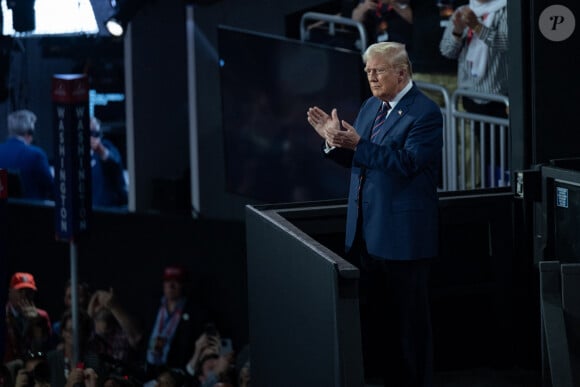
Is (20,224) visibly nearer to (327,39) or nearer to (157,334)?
(157,334)

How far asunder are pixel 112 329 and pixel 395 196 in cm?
592

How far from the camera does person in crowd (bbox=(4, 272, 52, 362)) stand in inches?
406

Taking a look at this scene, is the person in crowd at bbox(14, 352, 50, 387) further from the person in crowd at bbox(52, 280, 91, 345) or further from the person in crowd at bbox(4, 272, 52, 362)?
the person in crowd at bbox(52, 280, 91, 345)

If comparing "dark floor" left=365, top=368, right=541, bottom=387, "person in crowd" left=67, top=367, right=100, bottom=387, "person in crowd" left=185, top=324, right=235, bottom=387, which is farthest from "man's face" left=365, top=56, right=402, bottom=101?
"person in crowd" left=185, top=324, right=235, bottom=387

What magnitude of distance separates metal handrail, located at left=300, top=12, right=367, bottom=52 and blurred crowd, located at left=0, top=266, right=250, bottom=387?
2112 mm

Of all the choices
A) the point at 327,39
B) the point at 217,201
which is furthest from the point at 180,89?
the point at 327,39

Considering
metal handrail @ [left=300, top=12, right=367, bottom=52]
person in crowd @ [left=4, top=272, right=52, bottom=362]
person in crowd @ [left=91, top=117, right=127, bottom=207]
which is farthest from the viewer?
person in crowd @ [left=91, top=117, right=127, bottom=207]

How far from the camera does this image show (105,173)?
13.2 metres

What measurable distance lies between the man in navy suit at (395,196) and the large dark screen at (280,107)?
3.98m

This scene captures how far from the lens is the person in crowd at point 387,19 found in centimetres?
975

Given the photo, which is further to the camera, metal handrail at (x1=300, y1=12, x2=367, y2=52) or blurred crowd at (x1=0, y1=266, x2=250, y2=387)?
blurred crowd at (x1=0, y1=266, x2=250, y2=387)

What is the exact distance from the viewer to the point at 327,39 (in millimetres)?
10664

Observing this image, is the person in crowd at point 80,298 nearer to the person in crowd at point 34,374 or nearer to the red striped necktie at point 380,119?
the person in crowd at point 34,374

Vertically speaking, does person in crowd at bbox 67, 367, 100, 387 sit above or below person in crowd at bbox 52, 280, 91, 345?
below
